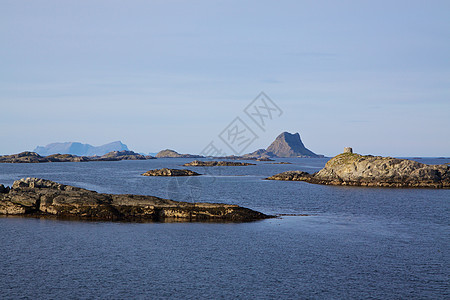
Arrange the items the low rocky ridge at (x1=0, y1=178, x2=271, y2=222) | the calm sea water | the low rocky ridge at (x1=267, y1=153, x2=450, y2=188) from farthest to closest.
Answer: the low rocky ridge at (x1=267, y1=153, x2=450, y2=188) → the low rocky ridge at (x1=0, y1=178, x2=271, y2=222) → the calm sea water

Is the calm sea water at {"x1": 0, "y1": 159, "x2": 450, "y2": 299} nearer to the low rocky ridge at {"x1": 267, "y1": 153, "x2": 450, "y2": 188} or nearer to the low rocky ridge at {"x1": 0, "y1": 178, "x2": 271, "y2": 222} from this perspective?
the low rocky ridge at {"x1": 0, "y1": 178, "x2": 271, "y2": 222}

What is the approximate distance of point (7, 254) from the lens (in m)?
39.7

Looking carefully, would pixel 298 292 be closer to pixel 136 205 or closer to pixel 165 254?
pixel 165 254

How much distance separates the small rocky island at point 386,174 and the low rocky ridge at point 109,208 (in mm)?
76096

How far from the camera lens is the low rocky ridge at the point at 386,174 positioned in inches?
4906

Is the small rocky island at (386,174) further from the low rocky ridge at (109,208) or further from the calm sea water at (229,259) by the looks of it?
the low rocky ridge at (109,208)

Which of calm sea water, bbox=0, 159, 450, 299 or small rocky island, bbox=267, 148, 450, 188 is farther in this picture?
small rocky island, bbox=267, 148, 450, 188

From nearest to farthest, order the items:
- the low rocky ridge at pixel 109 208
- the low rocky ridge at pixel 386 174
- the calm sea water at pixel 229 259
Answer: the calm sea water at pixel 229 259, the low rocky ridge at pixel 109 208, the low rocky ridge at pixel 386 174

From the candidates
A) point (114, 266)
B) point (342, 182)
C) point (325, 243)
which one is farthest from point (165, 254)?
point (342, 182)

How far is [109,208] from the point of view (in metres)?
62.4

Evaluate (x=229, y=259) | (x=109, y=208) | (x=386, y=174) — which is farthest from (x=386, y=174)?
(x=229, y=259)

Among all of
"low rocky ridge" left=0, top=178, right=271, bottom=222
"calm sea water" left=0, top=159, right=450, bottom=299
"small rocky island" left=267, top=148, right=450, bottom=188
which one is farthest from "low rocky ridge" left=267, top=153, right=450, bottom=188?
"low rocky ridge" left=0, top=178, right=271, bottom=222

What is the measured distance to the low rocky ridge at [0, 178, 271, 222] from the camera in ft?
202

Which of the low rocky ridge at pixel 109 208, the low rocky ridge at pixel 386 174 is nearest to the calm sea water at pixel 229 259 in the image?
the low rocky ridge at pixel 109 208
